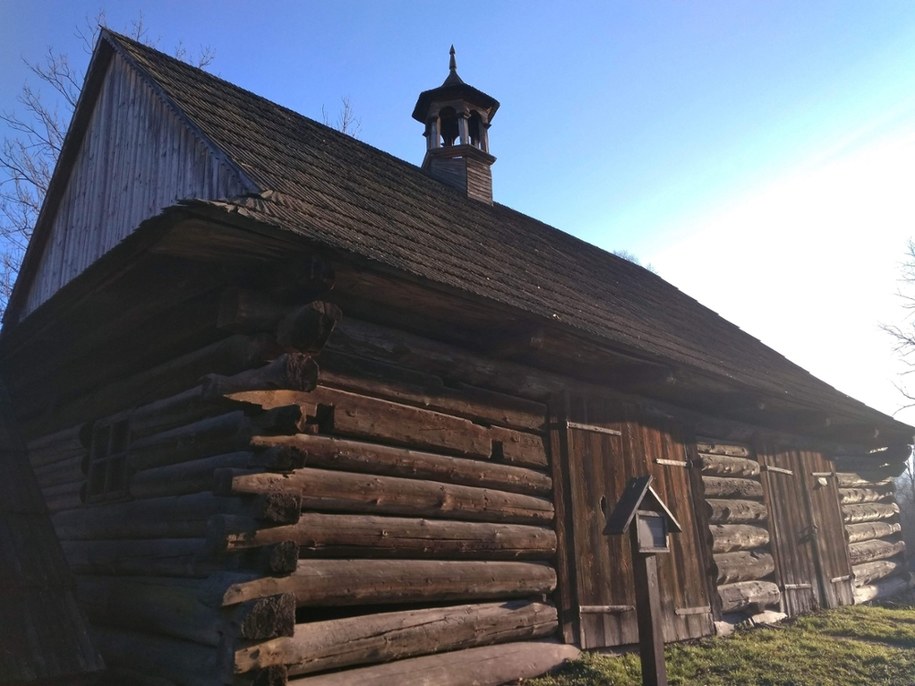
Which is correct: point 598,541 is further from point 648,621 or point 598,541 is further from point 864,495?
point 864,495

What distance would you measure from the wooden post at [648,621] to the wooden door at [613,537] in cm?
179

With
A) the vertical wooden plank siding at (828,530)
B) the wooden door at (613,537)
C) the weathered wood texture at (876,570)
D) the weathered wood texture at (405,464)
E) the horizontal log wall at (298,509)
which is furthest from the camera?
the weathered wood texture at (876,570)

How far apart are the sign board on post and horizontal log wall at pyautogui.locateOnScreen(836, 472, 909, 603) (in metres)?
8.20

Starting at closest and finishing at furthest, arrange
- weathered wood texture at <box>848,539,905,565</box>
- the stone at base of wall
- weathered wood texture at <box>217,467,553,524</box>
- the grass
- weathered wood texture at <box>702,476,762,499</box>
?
weathered wood texture at <box>217,467,553,524</box>, the grass, the stone at base of wall, weathered wood texture at <box>702,476,762,499</box>, weathered wood texture at <box>848,539,905,565</box>

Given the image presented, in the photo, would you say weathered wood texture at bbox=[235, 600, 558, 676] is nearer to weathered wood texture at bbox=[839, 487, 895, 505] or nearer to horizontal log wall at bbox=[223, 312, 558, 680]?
horizontal log wall at bbox=[223, 312, 558, 680]

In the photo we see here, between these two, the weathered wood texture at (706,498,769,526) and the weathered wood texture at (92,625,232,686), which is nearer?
the weathered wood texture at (92,625,232,686)

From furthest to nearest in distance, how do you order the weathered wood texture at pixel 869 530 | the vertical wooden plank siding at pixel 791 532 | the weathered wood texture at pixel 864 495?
1. the weathered wood texture at pixel 864 495
2. the weathered wood texture at pixel 869 530
3. the vertical wooden plank siding at pixel 791 532

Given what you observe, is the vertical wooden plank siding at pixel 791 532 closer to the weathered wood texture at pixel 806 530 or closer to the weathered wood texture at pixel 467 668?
the weathered wood texture at pixel 806 530

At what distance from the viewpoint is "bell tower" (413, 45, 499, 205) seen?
12.7 m

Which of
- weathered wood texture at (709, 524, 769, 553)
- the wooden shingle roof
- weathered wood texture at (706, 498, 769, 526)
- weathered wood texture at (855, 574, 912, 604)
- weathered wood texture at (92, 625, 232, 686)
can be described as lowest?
weathered wood texture at (855, 574, 912, 604)

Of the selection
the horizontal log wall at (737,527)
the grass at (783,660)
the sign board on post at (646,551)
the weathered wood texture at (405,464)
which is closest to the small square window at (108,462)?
the weathered wood texture at (405,464)

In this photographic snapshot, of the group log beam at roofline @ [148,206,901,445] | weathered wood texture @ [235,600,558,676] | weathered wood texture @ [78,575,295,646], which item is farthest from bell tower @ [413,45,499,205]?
weathered wood texture @ [78,575,295,646]

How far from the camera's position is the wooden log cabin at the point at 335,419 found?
16.0ft

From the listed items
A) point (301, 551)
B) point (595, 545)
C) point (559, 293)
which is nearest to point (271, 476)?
point (301, 551)
